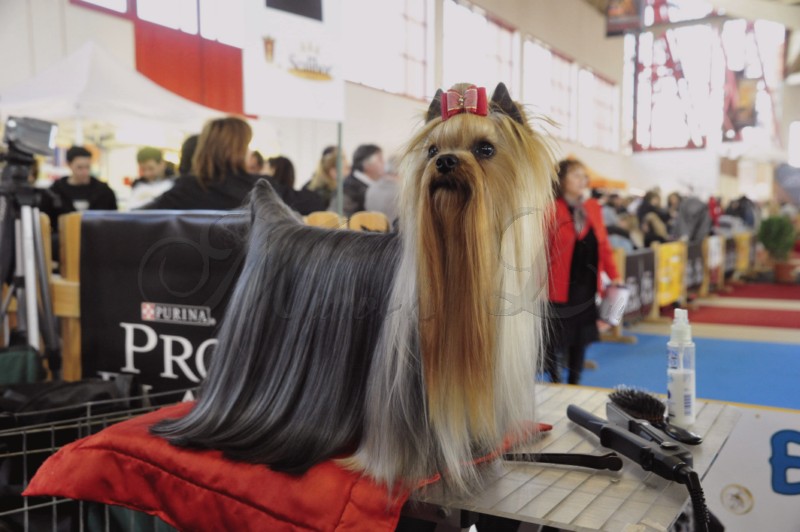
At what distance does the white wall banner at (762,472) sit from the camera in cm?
191

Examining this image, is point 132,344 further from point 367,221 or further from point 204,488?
point 204,488

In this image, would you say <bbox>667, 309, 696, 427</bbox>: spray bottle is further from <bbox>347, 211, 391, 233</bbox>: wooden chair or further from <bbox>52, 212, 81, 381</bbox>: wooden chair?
<bbox>52, 212, 81, 381</bbox>: wooden chair

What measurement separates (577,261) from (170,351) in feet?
6.98

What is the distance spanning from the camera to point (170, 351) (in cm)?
247

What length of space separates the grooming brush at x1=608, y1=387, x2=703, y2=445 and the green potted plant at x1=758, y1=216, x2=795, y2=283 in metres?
10.7

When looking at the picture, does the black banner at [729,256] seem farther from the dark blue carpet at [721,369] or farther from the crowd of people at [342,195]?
the crowd of people at [342,195]

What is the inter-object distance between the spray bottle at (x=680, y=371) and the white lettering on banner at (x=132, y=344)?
175 cm

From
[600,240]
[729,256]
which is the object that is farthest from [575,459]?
[729,256]

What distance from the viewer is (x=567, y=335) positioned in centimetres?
377

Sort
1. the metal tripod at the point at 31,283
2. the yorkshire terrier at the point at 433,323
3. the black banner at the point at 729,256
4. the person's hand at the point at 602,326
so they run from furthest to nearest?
the black banner at the point at 729,256 → the person's hand at the point at 602,326 → the metal tripod at the point at 31,283 → the yorkshire terrier at the point at 433,323

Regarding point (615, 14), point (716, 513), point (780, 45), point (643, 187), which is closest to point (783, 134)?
point (643, 187)

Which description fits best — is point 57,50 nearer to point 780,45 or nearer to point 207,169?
point 207,169

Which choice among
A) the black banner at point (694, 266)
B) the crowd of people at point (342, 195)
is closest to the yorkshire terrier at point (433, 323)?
the crowd of people at point (342, 195)

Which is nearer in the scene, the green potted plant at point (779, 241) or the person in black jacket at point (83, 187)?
the person in black jacket at point (83, 187)
